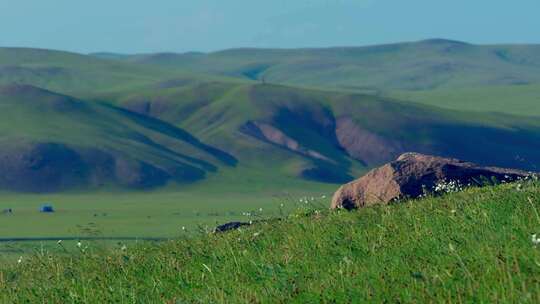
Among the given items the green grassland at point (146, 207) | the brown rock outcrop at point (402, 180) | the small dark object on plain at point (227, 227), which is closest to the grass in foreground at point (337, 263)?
the small dark object on plain at point (227, 227)

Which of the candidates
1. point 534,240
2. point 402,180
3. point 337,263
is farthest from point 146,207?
point 534,240

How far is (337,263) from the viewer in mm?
11516

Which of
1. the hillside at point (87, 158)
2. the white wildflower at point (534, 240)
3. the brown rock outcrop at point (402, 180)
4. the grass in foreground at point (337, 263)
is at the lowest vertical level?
the hillside at point (87, 158)

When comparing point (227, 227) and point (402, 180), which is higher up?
point (402, 180)

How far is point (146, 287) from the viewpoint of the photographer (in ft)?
39.9

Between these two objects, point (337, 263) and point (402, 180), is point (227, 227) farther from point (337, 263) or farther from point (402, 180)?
point (337, 263)

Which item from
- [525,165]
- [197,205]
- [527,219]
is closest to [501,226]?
[527,219]

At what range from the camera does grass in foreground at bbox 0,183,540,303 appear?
31.9 feet

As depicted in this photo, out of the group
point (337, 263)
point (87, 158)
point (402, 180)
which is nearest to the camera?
point (337, 263)

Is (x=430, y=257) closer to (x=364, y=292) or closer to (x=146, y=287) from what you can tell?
(x=364, y=292)

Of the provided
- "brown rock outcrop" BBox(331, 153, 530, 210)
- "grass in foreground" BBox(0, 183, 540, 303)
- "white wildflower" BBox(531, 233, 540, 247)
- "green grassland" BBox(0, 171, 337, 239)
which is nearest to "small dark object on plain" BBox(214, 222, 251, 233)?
"brown rock outcrop" BBox(331, 153, 530, 210)

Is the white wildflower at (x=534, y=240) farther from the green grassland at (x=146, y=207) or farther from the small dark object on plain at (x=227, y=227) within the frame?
the green grassland at (x=146, y=207)

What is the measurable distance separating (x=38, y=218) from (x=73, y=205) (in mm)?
23942

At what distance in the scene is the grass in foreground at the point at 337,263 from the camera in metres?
9.73
